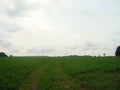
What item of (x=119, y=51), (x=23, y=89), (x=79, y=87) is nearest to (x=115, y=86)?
(x=79, y=87)

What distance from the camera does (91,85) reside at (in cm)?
1995

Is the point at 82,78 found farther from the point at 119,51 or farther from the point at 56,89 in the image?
the point at 119,51

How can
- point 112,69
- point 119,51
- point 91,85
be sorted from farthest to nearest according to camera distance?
point 119,51 < point 112,69 < point 91,85

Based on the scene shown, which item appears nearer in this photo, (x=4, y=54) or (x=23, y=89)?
(x=23, y=89)

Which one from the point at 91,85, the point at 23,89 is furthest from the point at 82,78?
the point at 23,89

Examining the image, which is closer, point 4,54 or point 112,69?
point 112,69

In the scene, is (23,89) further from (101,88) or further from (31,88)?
(101,88)

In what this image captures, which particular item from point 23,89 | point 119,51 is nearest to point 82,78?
point 23,89

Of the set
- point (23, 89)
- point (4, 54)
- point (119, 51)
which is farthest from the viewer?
point (4, 54)

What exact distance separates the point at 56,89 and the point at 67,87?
1407 mm

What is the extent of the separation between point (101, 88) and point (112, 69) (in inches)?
527

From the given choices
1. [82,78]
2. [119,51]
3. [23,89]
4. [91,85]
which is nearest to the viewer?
[23,89]

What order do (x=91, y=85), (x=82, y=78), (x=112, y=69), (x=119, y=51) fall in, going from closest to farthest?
(x=91, y=85), (x=82, y=78), (x=112, y=69), (x=119, y=51)

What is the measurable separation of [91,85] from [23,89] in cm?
623
